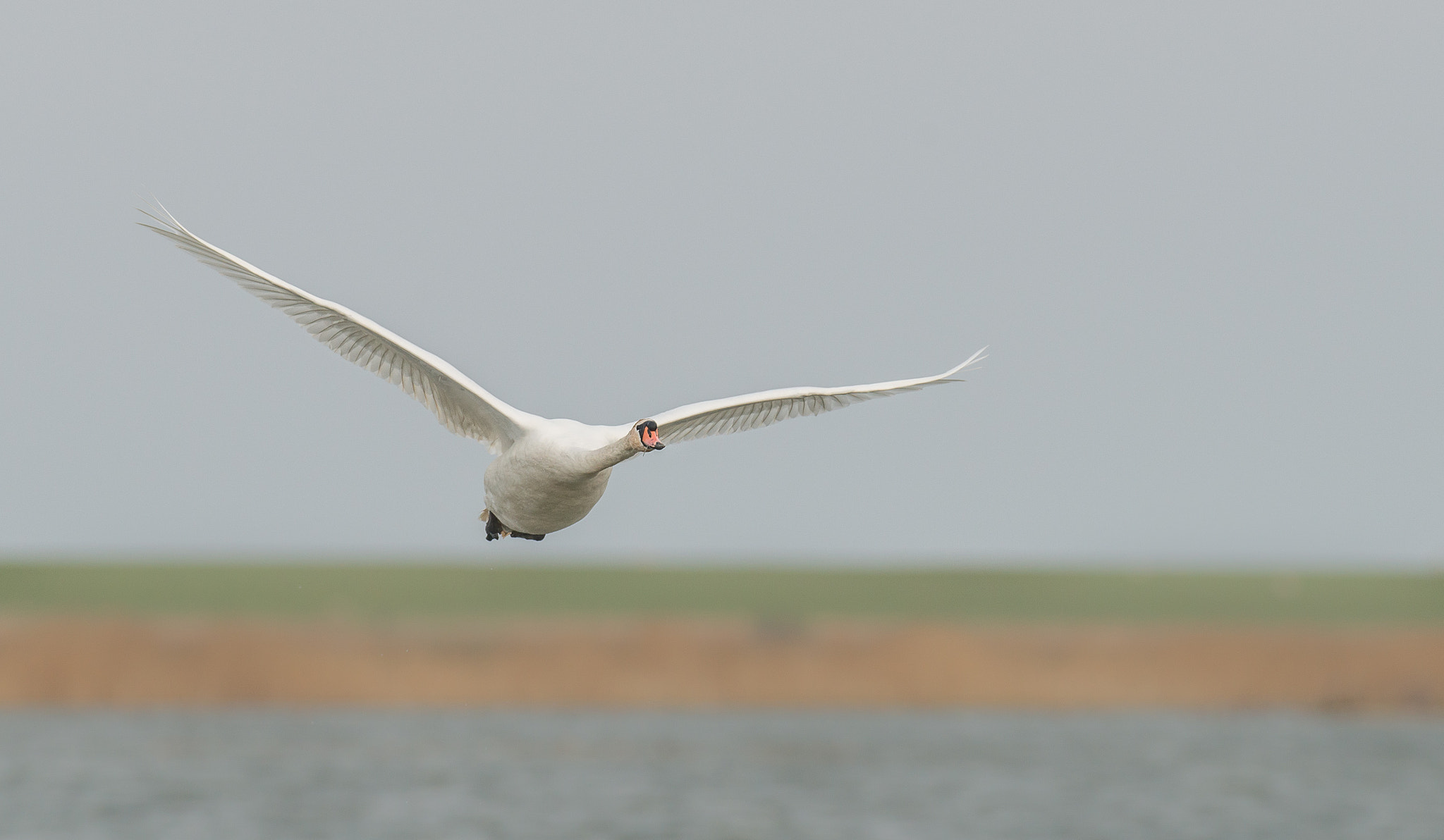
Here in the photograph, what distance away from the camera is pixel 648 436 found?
976cm

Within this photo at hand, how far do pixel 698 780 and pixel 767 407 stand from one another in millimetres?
17647

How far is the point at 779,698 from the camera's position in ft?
98.5

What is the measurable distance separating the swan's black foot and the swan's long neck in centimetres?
197

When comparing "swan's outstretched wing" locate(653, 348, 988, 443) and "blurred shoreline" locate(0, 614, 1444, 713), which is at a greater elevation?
"swan's outstretched wing" locate(653, 348, 988, 443)

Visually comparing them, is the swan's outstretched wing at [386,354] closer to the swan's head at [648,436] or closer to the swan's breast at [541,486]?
the swan's breast at [541,486]

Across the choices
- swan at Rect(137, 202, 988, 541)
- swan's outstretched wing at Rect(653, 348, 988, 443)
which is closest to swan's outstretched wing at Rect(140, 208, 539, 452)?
swan at Rect(137, 202, 988, 541)

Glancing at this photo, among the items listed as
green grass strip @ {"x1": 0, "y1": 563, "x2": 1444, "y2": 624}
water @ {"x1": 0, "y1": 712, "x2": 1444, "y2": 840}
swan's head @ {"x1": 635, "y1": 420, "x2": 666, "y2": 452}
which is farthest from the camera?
green grass strip @ {"x1": 0, "y1": 563, "x2": 1444, "y2": 624}

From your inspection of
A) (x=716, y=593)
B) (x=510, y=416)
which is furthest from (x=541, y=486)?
(x=716, y=593)

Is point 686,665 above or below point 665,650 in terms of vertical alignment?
below

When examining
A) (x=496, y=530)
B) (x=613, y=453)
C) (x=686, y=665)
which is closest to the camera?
(x=613, y=453)

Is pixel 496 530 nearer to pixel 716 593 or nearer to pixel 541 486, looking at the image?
pixel 541 486

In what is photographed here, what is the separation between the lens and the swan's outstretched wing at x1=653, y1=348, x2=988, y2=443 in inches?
448

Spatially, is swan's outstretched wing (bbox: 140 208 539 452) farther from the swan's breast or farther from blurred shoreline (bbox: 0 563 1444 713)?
blurred shoreline (bbox: 0 563 1444 713)

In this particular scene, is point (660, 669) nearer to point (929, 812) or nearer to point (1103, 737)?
point (929, 812)
